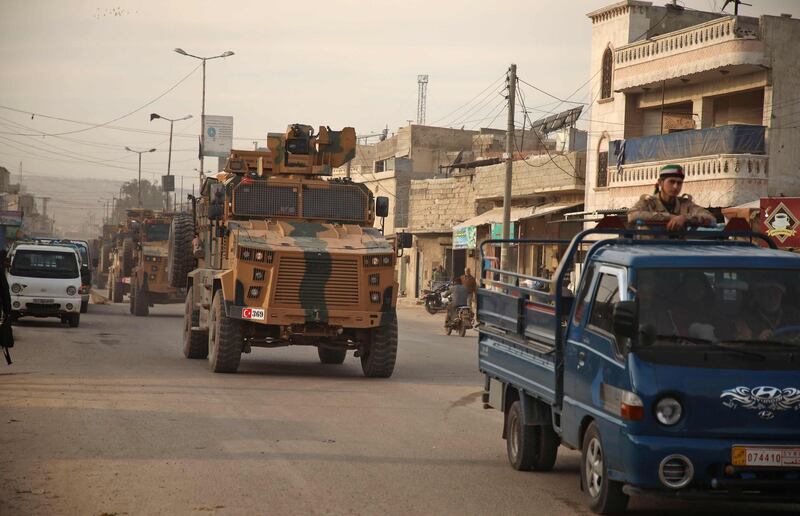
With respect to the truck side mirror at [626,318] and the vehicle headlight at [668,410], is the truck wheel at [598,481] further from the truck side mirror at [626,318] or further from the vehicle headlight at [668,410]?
the truck side mirror at [626,318]

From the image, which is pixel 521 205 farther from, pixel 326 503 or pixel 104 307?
pixel 326 503

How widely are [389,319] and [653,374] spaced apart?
10203 mm

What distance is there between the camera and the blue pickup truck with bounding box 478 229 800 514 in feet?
22.8

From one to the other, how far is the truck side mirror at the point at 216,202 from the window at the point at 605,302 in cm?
1047

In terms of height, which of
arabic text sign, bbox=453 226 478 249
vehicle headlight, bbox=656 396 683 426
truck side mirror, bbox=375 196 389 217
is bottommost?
vehicle headlight, bbox=656 396 683 426

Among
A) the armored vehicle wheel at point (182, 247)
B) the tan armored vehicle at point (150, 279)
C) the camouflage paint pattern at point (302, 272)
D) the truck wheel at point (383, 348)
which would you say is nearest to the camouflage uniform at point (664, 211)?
the camouflage paint pattern at point (302, 272)

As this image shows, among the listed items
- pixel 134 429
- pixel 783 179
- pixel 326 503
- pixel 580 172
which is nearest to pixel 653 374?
pixel 326 503

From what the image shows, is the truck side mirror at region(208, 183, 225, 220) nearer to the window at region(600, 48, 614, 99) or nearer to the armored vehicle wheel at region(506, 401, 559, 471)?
the armored vehicle wheel at region(506, 401, 559, 471)

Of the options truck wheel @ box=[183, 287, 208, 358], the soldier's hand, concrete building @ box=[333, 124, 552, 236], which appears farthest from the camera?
concrete building @ box=[333, 124, 552, 236]

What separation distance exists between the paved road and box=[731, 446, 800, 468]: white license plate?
43.2 inches

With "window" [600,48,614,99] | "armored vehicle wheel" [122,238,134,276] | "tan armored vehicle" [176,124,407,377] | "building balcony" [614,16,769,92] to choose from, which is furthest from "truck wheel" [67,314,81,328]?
"window" [600,48,614,99]

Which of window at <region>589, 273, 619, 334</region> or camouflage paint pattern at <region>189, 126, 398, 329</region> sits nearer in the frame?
window at <region>589, 273, 619, 334</region>

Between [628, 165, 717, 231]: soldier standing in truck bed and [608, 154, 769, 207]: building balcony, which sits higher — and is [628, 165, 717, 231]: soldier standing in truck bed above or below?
below

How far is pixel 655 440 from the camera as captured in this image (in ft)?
22.8
